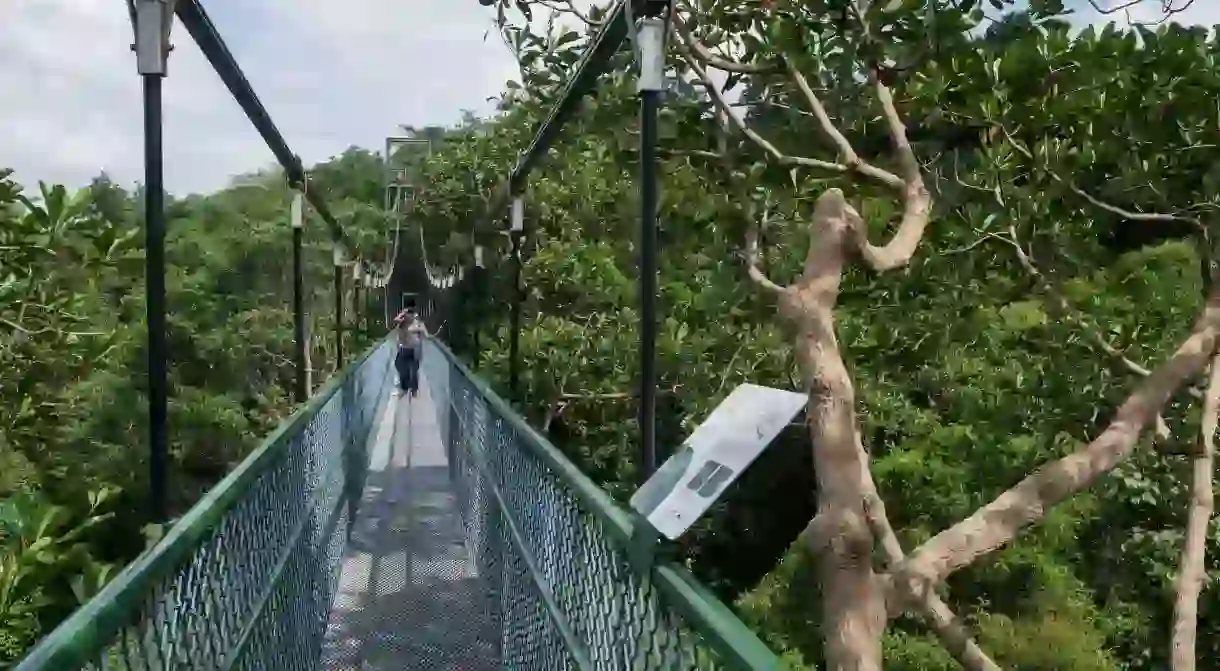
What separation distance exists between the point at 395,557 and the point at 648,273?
107 inches

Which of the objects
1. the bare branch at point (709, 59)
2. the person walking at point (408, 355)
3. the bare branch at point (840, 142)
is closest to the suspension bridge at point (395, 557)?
the bare branch at point (709, 59)

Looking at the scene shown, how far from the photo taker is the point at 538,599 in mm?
2387

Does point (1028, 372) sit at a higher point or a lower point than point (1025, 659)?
higher

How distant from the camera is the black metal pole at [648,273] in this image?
204 centimetres

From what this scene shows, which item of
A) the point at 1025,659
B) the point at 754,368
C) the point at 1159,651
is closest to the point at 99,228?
the point at 754,368

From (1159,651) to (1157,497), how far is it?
4.77ft

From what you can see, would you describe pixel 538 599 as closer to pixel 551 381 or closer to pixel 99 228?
pixel 99 228

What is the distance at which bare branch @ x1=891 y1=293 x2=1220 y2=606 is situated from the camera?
307 centimetres

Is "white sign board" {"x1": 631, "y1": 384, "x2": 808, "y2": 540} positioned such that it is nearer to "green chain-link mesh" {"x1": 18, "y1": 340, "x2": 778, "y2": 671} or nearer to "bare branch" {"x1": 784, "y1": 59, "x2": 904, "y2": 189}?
"green chain-link mesh" {"x1": 18, "y1": 340, "x2": 778, "y2": 671}

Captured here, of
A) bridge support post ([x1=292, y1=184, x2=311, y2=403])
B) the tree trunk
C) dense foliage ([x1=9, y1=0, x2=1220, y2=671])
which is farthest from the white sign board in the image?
bridge support post ([x1=292, y1=184, x2=311, y2=403])

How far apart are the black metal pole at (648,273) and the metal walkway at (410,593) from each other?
1373 mm

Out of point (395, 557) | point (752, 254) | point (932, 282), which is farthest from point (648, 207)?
point (932, 282)

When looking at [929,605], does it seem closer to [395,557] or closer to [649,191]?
[649,191]

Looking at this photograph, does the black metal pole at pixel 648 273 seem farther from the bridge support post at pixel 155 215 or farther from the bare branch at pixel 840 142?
the bare branch at pixel 840 142
